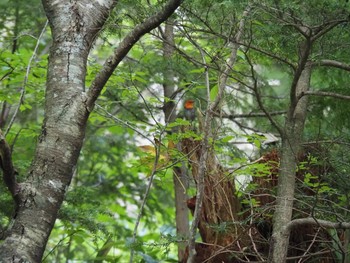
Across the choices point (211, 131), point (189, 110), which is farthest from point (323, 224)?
point (189, 110)

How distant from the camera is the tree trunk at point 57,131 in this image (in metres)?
2.39

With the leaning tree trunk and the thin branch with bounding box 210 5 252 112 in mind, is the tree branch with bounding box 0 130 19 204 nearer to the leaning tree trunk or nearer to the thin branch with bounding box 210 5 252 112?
the thin branch with bounding box 210 5 252 112

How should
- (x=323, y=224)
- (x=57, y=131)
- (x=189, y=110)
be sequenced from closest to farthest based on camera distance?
(x=57, y=131), (x=323, y=224), (x=189, y=110)

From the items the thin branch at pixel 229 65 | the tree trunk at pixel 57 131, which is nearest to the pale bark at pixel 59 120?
the tree trunk at pixel 57 131

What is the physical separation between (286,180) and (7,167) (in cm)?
181

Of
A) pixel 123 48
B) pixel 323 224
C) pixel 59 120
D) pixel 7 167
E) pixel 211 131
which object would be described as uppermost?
pixel 211 131

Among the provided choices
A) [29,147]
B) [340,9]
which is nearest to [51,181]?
[340,9]

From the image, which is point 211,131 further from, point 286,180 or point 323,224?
point 323,224

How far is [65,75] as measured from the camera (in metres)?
2.84

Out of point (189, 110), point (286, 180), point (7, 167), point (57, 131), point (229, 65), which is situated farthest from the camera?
point (189, 110)

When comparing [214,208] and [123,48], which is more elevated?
[123,48]

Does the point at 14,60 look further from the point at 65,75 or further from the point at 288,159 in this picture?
the point at 288,159

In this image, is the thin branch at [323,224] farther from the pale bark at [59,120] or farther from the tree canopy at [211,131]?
the pale bark at [59,120]

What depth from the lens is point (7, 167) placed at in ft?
7.97
